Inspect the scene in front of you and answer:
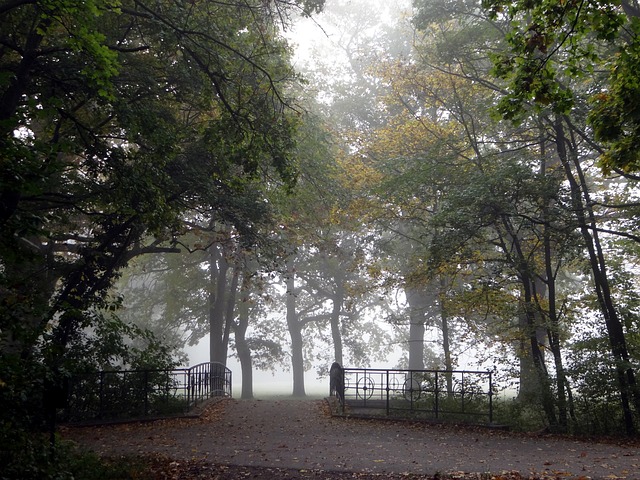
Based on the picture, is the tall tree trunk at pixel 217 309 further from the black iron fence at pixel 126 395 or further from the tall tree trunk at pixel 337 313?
the black iron fence at pixel 126 395

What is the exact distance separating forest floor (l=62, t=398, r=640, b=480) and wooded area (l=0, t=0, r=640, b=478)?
1.65 metres

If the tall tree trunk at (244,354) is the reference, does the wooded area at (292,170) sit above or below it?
above

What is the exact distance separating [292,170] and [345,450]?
4987mm

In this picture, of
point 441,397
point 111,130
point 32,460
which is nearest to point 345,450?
point 441,397

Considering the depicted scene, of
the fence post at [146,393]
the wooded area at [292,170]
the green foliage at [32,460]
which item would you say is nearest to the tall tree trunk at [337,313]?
the wooded area at [292,170]

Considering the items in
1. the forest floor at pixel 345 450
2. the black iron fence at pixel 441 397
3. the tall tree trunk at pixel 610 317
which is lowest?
the forest floor at pixel 345 450

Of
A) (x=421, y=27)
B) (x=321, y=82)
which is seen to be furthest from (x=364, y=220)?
(x=321, y=82)

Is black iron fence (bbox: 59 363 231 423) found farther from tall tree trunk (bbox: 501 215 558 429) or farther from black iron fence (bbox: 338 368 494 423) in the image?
tall tree trunk (bbox: 501 215 558 429)

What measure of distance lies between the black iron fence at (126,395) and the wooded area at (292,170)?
0.54m

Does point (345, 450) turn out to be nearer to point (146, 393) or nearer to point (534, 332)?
point (146, 393)

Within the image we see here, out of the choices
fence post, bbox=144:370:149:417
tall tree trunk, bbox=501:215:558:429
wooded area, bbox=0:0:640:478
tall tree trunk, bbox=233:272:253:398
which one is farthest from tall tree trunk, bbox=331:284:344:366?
fence post, bbox=144:370:149:417

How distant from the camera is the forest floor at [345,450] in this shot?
7395 millimetres

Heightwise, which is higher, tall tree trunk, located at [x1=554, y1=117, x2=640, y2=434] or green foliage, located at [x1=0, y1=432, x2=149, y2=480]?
tall tree trunk, located at [x1=554, y1=117, x2=640, y2=434]

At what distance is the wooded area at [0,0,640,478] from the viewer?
20.5 ft
